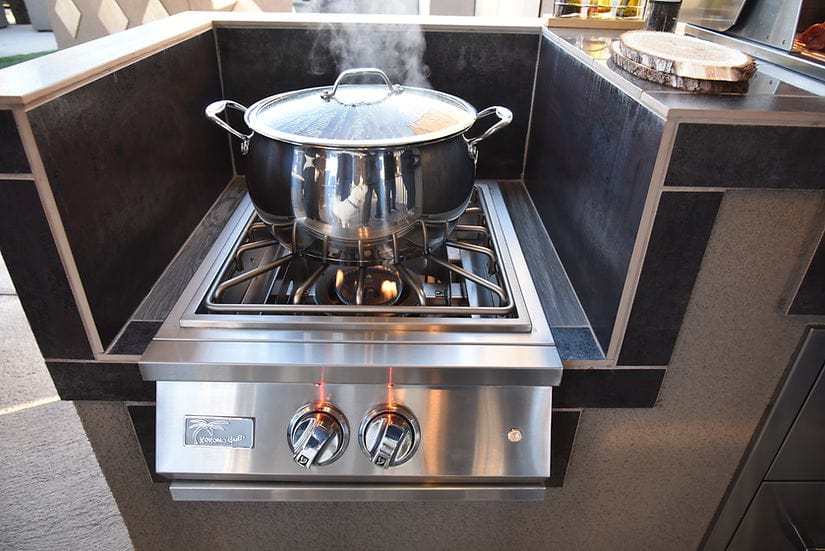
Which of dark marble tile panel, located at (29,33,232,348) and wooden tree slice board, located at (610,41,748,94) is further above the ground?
wooden tree slice board, located at (610,41,748,94)

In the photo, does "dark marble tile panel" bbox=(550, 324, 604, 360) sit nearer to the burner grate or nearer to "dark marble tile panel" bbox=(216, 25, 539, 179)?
the burner grate

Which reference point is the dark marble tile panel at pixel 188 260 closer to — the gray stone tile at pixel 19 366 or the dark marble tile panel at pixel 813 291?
the dark marble tile panel at pixel 813 291

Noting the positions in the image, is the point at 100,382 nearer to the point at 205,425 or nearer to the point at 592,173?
the point at 205,425

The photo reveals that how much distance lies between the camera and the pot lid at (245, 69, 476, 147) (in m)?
0.70

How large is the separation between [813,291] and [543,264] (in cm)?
37

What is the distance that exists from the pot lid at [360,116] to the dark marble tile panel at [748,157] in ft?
0.91

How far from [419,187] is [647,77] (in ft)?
1.03

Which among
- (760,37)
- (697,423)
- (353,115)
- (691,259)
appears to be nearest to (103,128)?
(353,115)

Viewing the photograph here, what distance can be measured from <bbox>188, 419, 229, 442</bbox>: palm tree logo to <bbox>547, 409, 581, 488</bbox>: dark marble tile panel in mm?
455

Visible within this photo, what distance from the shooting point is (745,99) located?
0.62m

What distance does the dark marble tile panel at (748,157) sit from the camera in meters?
0.59

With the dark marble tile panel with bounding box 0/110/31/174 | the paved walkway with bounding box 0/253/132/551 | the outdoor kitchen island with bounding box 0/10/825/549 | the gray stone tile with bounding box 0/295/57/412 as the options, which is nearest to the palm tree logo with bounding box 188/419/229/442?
the outdoor kitchen island with bounding box 0/10/825/549

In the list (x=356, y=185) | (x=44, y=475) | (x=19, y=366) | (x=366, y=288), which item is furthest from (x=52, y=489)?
(x=356, y=185)

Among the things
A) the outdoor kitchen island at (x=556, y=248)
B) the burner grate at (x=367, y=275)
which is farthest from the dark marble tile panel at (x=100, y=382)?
the burner grate at (x=367, y=275)
